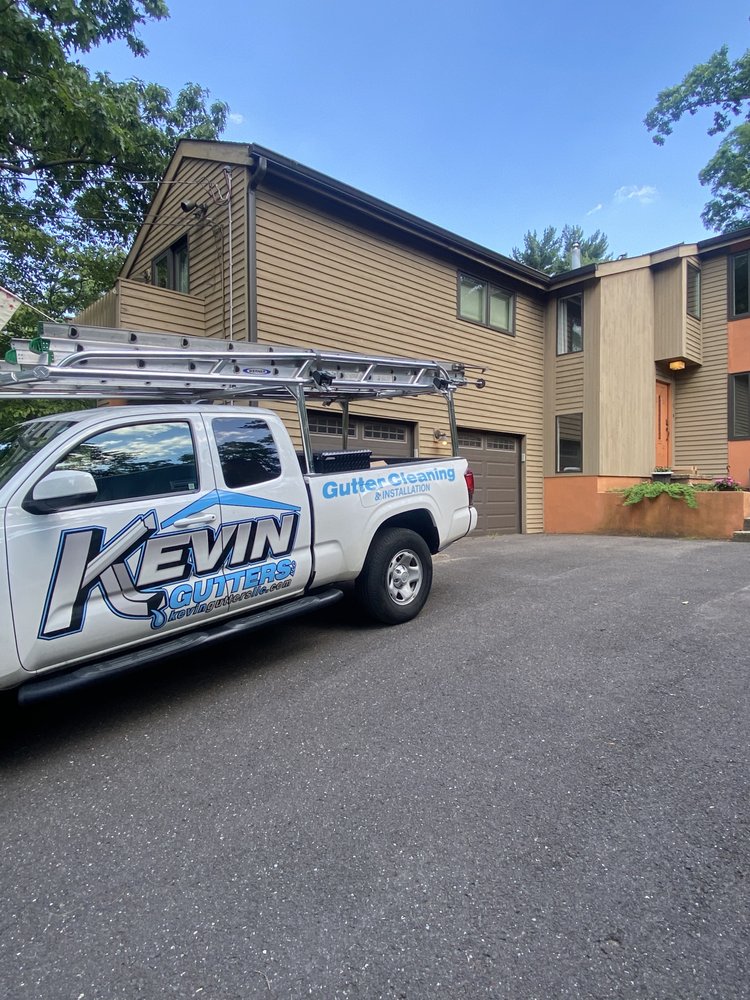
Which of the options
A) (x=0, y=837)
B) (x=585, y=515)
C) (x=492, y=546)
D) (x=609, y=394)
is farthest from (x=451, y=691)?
(x=609, y=394)

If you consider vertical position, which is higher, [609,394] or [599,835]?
[609,394]

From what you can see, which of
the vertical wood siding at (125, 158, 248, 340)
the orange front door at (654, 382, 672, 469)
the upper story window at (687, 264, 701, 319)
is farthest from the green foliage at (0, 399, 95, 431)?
the upper story window at (687, 264, 701, 319)

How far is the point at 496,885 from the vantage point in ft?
6.70

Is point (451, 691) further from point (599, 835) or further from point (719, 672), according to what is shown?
point (719, 672)

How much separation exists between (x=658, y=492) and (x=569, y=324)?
484cm

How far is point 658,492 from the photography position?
1182cm

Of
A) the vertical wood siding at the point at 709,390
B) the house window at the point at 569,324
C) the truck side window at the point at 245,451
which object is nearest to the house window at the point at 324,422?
the truck side window at the point at 245,451

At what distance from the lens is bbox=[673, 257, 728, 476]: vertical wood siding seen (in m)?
14.0

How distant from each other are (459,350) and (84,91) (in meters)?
7.54

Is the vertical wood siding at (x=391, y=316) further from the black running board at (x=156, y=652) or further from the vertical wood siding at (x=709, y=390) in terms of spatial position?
the black running board at (x=156, y=652)

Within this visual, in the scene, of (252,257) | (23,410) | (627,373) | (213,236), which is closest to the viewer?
(252,257)

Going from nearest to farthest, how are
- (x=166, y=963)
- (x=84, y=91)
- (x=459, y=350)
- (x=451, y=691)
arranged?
(x=166, y=963) < (x=451, y=691) < (x=84, y=91) < (x=459, y=350)

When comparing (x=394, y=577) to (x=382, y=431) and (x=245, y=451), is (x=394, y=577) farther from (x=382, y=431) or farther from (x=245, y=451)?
(x=382, y=431)

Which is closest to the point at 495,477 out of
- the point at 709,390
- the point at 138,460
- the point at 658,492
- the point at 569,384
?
the point at 569,384
